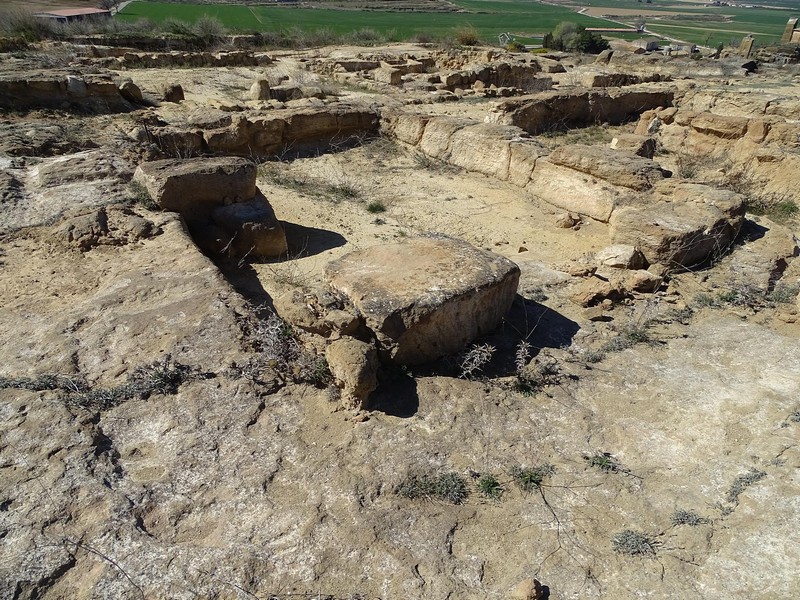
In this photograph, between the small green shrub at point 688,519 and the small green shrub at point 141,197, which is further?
the small green shrub at point 141,197

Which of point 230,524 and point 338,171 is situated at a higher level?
point 230,524

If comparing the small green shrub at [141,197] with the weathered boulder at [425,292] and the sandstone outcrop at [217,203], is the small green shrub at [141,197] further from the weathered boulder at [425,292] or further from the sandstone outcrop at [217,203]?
the weathered boulder at [425,292]

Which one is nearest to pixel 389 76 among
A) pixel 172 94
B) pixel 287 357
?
pixel 172 94

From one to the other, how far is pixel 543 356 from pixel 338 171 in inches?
248

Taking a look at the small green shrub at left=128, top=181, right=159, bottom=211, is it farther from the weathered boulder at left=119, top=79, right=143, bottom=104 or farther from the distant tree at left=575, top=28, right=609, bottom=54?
the distant tree at left=575, top=28, right=609, bottom=54

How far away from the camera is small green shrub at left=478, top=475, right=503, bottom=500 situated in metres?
3.07

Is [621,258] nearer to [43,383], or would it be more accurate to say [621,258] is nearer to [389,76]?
[43,383]

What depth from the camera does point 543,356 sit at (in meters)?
4.36

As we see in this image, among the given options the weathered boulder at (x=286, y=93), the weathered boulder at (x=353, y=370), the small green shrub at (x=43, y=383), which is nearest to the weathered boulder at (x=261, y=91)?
the weathered boulder at (x=286, y=93)

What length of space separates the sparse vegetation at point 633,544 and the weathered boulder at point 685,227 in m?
3.90

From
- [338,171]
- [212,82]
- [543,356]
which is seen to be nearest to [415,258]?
[543,356]

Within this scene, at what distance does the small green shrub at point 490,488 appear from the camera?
307 cm

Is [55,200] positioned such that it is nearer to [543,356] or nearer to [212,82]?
[543,356]

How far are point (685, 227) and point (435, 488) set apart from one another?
4.50 metres
